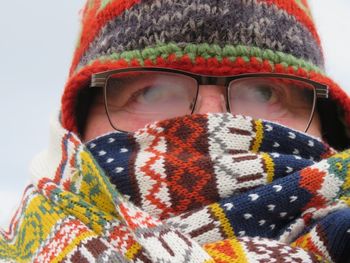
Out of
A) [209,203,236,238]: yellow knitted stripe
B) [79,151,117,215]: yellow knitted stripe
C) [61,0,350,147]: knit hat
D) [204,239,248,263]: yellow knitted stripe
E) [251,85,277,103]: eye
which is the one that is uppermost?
[61,0,350,147]: knit hat

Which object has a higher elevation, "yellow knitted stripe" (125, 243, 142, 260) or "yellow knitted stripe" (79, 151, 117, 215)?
"yellow knitted stripe" (79, 151, 117, 215)

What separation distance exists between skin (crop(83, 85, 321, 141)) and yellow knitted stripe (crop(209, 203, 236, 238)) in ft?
0.70

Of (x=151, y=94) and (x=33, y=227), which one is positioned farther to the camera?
(x=151, y=94)

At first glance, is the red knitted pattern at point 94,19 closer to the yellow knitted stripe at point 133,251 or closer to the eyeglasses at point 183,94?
the eyeglasses at point 183,94

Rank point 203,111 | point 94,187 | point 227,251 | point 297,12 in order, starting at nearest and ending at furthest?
1. point 227,251
2. point 94,187
3. point 203,111
4. point 297,12

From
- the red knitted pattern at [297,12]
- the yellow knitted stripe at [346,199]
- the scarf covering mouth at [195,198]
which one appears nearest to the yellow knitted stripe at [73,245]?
the scarf covering mouth at [195,198]

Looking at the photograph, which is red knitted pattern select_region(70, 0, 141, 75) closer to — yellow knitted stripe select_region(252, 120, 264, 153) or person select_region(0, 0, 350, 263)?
person select_region(0, 0, 350, 263)

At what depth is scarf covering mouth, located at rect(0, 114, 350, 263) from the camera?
2.95 ft

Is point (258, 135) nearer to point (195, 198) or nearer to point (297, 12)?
point (195, 198)

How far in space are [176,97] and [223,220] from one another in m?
0.31

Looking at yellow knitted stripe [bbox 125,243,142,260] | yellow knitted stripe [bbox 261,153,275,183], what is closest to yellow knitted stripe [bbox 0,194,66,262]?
Result: yellow knitted stripe [bbox 125,243,142,260]

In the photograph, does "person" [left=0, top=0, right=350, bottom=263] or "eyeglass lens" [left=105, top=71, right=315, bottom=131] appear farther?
"eyeglass lens" [left=105, top=71, right=315, bottom=131]

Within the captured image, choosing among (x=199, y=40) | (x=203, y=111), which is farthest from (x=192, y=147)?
(x=199, y=40)

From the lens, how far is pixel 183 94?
1165 millimetres
